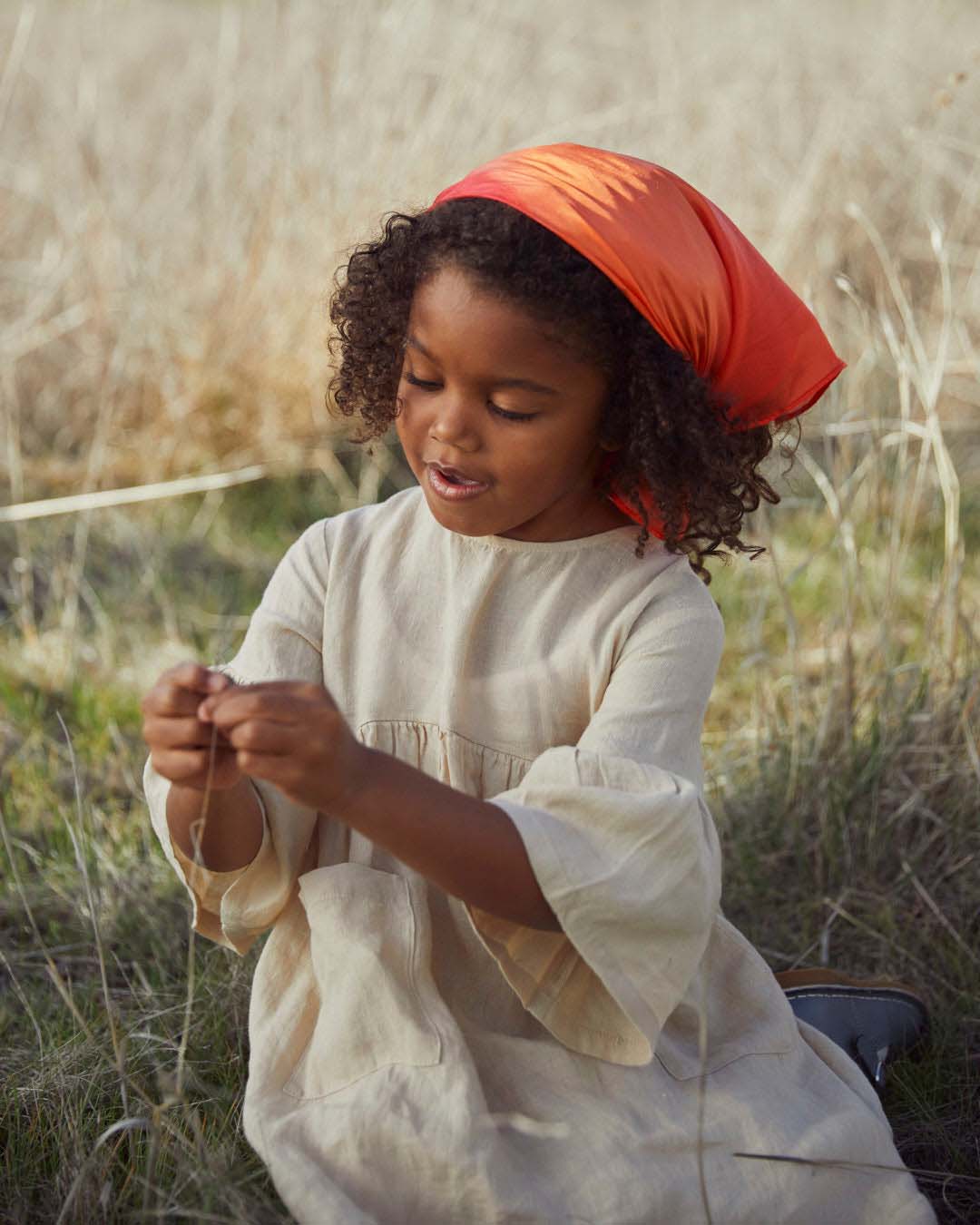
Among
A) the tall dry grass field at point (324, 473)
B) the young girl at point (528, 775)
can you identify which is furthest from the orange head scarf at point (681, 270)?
the tall dry grass field at point (324, 473)

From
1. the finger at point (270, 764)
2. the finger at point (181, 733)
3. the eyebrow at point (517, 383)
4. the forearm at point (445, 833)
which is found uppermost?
the eyebrow at point (517, 383)

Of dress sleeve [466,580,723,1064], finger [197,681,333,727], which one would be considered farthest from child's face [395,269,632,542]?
finger [197,681,333,727]

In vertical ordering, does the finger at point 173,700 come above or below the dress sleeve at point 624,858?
above

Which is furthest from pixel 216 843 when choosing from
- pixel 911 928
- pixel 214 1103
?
pixel 911 928

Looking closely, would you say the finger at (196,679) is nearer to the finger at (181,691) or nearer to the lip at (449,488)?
the finger at (181,691)

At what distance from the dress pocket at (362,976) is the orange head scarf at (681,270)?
50 centimetres

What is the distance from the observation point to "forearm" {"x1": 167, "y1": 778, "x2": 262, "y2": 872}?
145 centimetres

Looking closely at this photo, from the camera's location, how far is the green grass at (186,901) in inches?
62.6

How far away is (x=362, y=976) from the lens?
1456 mm

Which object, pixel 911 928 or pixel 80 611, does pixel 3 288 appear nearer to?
pixel 80 611

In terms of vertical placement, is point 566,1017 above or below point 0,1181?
above

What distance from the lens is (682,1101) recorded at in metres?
1.50

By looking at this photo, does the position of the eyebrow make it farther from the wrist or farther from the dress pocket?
the dress pocket

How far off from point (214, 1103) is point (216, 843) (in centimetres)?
40
